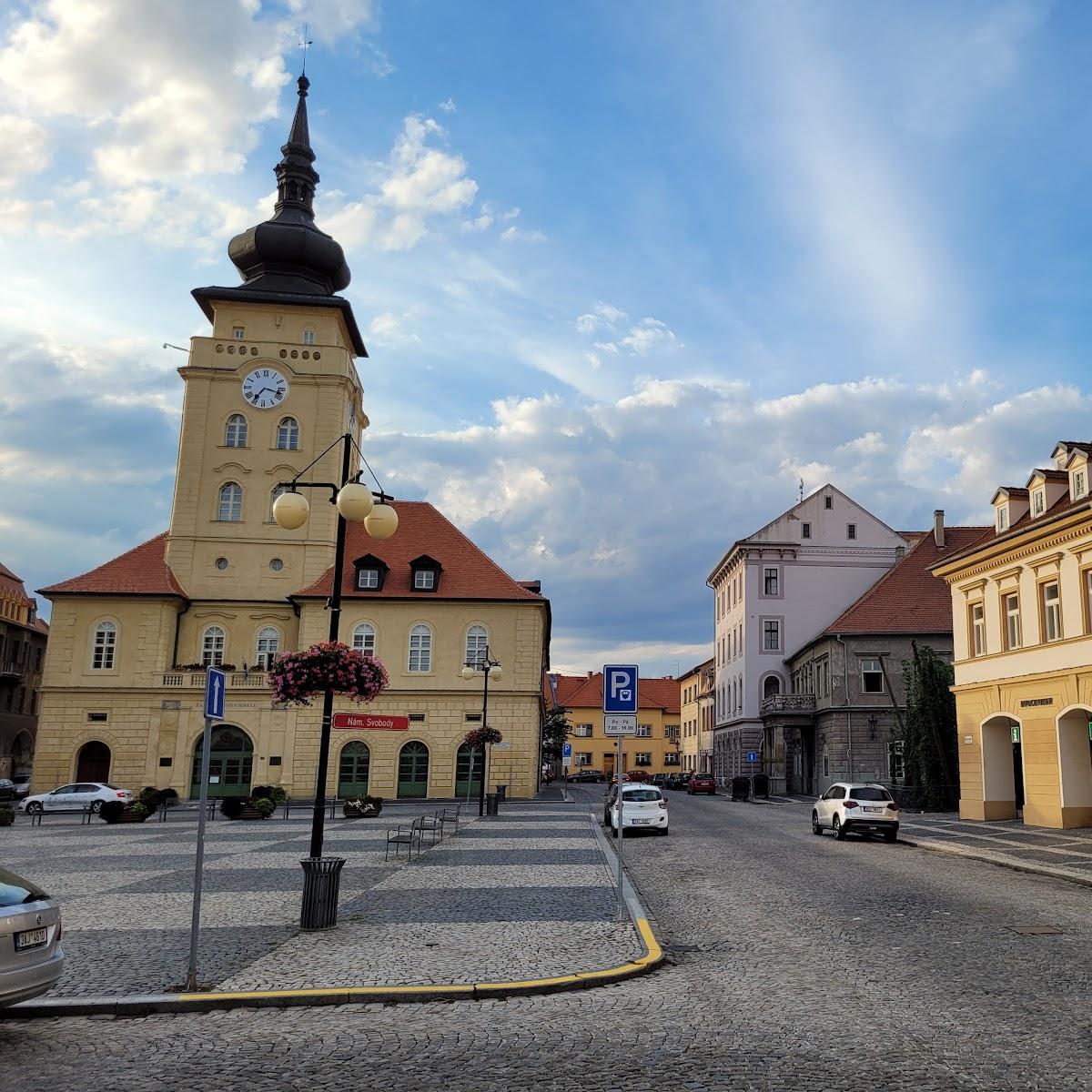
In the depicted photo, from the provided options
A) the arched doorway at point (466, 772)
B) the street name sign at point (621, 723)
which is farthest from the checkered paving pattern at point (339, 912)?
the arched doorway at point (466, 772)

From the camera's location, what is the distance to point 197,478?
167ft

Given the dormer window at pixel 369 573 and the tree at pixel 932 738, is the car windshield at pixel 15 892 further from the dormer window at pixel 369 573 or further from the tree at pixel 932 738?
the dormer window at pixel 369 573

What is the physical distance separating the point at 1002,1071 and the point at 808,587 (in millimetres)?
61203

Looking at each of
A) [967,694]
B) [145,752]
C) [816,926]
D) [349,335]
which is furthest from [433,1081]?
[349,335]

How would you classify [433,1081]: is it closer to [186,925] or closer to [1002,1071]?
[1002,1071]

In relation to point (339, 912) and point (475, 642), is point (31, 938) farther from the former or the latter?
point (475, 642)

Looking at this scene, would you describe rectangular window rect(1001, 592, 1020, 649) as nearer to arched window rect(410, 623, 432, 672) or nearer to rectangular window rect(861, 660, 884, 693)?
rectangular window rect(861, 660, 884, 693)

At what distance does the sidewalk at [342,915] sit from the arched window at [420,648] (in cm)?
2312

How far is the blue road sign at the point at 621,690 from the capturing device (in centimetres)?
1294

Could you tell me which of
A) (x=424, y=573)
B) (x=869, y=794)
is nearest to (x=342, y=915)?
(x=869, y=794)

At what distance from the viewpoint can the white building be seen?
6594cm

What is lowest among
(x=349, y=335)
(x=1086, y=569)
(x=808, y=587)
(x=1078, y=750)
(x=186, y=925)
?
(x=186, y=925)

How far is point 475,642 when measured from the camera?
161ft

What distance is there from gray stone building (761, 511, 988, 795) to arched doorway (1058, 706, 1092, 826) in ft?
61.1
